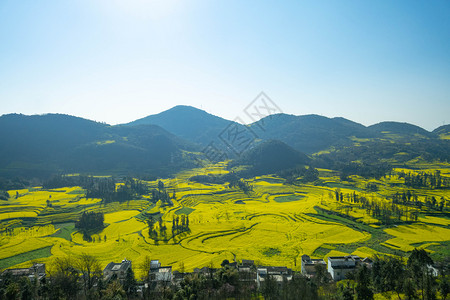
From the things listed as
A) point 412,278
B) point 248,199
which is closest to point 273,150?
point 248,199

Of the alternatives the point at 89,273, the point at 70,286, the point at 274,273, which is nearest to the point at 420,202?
the point at 274,273

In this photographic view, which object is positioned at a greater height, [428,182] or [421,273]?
[428,182]

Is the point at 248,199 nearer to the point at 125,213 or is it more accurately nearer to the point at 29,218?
the point at 125,213

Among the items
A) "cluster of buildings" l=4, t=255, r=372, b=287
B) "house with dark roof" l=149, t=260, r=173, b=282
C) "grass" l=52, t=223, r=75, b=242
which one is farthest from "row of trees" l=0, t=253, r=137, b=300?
"grass" l=52, t=223, r=75, b=242

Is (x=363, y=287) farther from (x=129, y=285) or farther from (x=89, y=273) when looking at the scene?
(x=89, y=273)

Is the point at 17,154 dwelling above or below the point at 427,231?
above

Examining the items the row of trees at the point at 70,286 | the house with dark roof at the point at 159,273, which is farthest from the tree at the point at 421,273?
the row of trees at the point at 70,286
